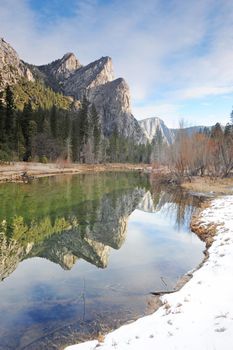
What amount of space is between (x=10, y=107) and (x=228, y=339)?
238 feet

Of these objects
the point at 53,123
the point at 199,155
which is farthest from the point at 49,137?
the point at 199,155

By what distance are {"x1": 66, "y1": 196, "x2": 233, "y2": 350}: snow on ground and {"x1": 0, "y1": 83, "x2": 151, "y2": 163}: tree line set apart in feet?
178

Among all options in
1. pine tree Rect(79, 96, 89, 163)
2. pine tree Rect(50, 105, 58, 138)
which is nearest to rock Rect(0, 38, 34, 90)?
pine tree Rect(79, 96, 89, 163)

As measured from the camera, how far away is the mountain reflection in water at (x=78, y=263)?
344 inches

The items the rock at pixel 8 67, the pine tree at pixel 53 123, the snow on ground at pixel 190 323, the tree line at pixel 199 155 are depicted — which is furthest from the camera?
the rock at pixel 8 67

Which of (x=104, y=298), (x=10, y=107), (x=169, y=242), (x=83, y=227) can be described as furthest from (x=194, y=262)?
(x=10, y=107)

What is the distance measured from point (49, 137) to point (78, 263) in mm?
72071

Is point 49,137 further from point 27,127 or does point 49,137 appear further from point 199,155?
point 199,155

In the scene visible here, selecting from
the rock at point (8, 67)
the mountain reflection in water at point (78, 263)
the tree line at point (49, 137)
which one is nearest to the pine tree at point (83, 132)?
the tree line at point (49, 137)

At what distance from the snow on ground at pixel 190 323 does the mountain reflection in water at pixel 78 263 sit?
4.27ft

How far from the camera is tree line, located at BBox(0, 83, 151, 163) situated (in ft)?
232

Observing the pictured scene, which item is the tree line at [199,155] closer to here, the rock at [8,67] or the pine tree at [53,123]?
the pine tree at [53,123]

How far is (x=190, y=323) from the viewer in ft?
22.2

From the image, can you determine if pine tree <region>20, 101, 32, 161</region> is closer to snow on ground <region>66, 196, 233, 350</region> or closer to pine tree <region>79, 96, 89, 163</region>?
pine tree <region>79, 96, 89, 163</region>
